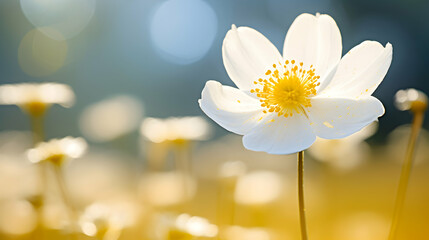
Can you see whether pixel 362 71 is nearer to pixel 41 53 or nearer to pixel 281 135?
pixel 281 135

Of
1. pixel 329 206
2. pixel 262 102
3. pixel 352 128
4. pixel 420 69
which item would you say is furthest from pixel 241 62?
pixel 420 69

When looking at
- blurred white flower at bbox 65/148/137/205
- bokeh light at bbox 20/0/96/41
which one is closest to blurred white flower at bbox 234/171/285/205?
blurred white flower at bbox 65/148/137/205

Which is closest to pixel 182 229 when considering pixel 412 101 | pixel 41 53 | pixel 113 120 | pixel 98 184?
pixel 412 101

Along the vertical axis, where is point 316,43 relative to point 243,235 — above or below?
above

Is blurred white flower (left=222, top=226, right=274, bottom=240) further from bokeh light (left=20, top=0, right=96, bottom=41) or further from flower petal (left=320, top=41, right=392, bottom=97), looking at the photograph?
bokeh light (left=20, top=0, right=96, bottom=41)

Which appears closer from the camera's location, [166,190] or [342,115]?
[342,115]

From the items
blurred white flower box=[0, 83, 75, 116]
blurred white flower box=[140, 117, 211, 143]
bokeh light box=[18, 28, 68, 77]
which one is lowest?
blurred white flower box=[140, 117, 211, 143]

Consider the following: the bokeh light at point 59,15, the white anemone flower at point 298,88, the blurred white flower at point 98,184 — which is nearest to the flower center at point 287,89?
the white anemone flower at point 298,88
